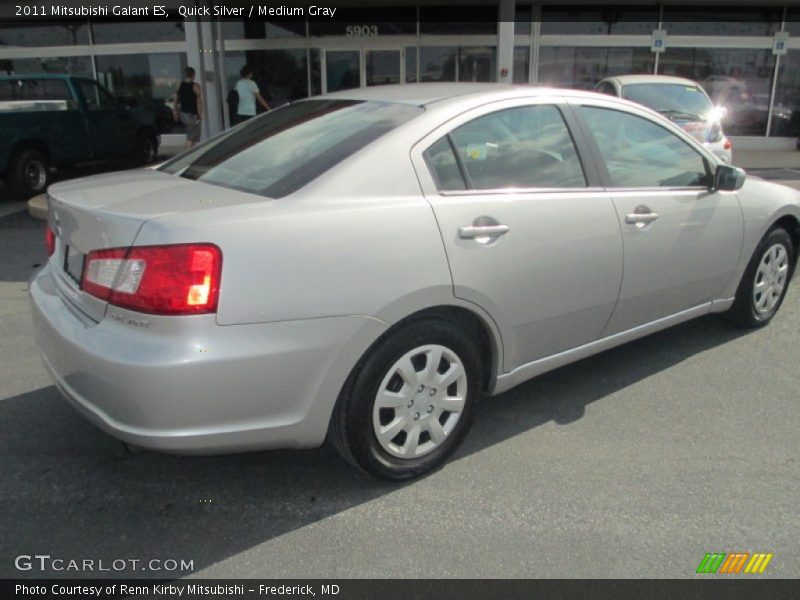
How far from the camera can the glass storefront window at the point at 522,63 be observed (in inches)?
677

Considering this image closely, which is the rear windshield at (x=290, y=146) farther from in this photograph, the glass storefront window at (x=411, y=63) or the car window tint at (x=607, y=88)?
the glass storefront window at (x=411, y=63)

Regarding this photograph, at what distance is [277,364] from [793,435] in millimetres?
2547

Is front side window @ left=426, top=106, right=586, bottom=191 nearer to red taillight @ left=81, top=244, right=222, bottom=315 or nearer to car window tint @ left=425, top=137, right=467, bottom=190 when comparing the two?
car window tint @ left=425, top=137, right=467, bottom=190

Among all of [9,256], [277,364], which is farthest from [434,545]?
[9,256]

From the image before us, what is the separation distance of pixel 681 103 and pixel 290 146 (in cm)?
803

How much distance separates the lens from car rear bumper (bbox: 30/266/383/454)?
2.24 metres

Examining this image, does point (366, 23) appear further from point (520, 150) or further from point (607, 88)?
point (520, 150)

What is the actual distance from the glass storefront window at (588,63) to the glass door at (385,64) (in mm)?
3624

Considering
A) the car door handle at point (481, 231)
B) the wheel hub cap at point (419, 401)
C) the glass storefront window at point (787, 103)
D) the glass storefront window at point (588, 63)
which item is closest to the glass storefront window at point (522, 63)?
the glass storefront window at point (588, 63)

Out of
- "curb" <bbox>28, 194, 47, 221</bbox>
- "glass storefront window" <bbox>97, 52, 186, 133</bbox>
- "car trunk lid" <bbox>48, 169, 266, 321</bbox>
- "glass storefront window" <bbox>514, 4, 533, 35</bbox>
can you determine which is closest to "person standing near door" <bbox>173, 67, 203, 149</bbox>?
"curb" <bbox>28, 194, 47, 221</bbox>

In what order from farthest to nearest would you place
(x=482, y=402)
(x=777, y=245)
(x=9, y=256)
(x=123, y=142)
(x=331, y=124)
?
(x=123, y=142), (x=9, y=256), (x=777, y=245), (x=482, y=402), (x=331, y=124)

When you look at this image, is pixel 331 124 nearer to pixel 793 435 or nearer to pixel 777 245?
pixel 793 435

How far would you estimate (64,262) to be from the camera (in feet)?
9.21

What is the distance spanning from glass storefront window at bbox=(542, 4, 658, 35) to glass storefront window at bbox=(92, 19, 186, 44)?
30.5 feet
